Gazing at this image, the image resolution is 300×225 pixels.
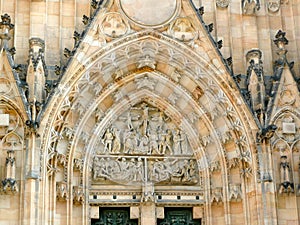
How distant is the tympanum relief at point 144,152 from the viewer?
1397 cm

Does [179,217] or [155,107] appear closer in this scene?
[179,217]

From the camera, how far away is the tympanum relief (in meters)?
14.0

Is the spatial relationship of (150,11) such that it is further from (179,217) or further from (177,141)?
(179,217)

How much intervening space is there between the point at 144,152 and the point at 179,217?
1503 mm

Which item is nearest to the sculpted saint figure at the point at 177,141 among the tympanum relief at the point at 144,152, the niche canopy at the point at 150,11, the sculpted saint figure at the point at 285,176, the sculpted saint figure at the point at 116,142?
the tympanum relief at the point at 144,152

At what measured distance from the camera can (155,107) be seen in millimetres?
14625

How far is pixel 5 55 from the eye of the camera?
1327 cm

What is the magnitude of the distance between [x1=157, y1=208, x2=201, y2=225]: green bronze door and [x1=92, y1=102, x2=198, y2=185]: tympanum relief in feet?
1.86

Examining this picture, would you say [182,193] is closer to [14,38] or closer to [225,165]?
[225,165]

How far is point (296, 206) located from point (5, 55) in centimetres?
632

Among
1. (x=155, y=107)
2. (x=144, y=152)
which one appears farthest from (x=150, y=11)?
(x=144, y=152)

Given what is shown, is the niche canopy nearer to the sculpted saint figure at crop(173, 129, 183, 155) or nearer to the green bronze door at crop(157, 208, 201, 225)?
the sculpted saint figure at crop(173, 129, 183, 155)

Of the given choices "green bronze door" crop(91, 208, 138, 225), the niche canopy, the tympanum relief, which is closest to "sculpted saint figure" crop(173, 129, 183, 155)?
the tympanum relief

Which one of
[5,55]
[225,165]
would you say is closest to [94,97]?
[5,55]
